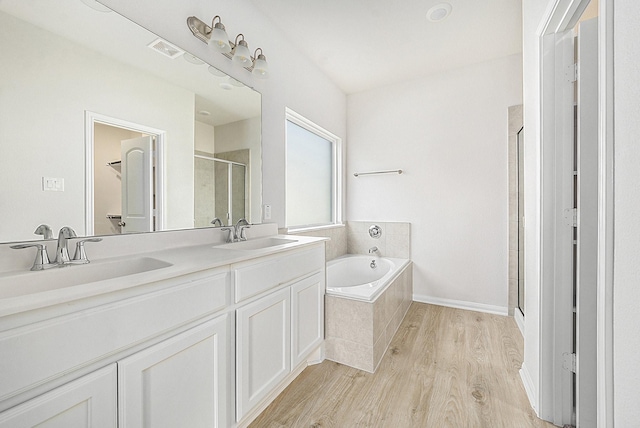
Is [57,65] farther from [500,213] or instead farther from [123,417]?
[500,213]

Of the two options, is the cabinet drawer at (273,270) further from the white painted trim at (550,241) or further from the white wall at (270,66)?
the white painted trim at (550,241)

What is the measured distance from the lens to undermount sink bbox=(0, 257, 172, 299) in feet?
2.71

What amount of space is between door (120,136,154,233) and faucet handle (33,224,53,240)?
26 centimetres

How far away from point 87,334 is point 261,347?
808 mm

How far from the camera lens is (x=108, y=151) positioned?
4.09ft

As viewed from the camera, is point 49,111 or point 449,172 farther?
point 449,172

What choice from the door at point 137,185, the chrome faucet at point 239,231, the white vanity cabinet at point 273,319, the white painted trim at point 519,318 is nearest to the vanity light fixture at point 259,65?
the door at point 137,185

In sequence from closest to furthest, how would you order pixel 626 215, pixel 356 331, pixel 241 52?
1. pixel 626 215
2. pixel 241 52
3. pixel 356 331

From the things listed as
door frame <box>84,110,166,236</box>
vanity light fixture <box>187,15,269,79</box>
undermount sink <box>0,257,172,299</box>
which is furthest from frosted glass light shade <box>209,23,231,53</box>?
undermount sink <box>0,257,172,299</box>

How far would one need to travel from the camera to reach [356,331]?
6.32 feet

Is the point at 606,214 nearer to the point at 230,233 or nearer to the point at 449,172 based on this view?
the point at 230,233

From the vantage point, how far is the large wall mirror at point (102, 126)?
3.30 ft

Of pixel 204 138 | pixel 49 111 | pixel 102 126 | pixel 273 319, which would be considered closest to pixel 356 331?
pixel 273 319

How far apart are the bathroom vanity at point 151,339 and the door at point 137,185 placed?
6.6 inches
